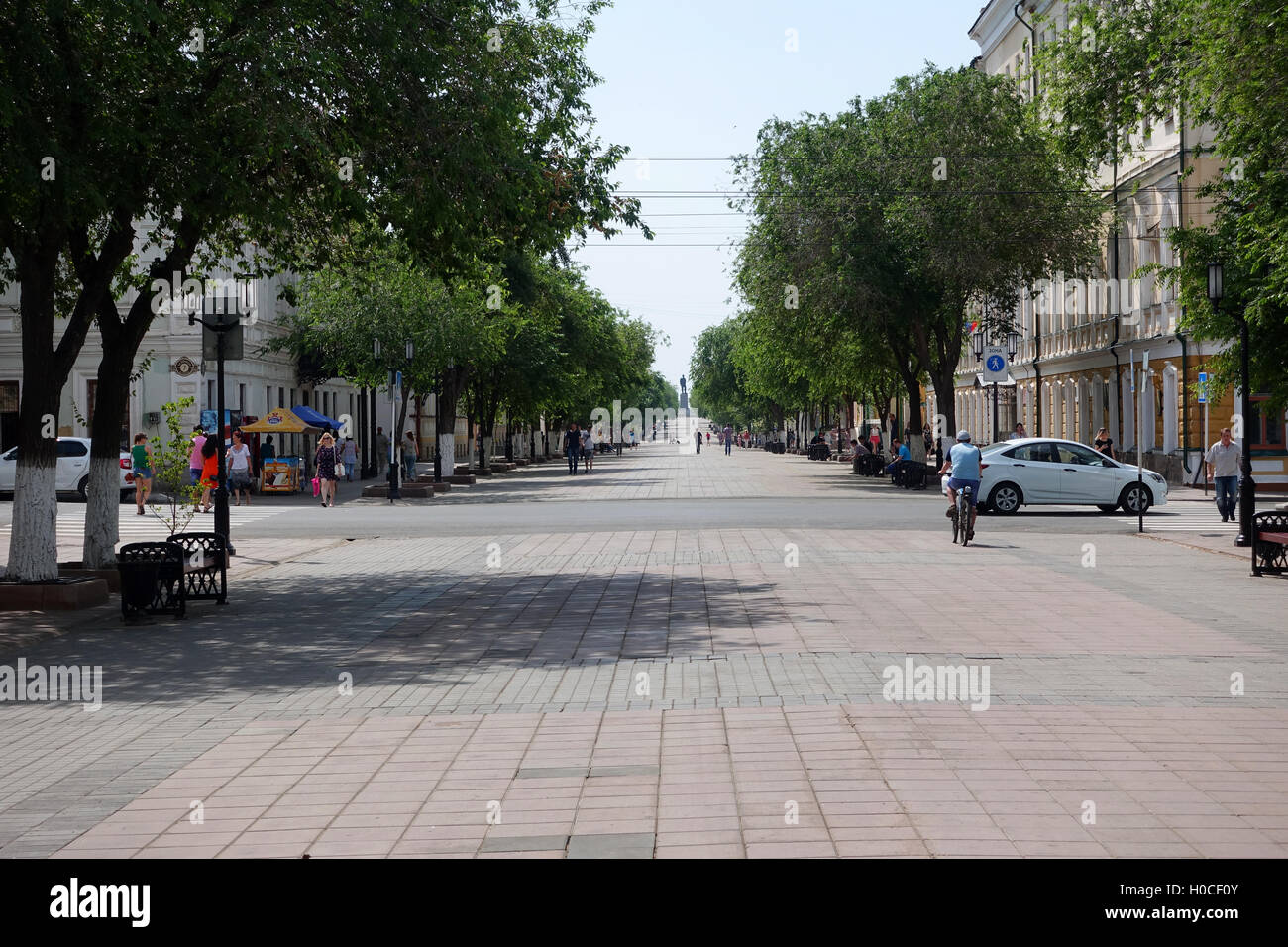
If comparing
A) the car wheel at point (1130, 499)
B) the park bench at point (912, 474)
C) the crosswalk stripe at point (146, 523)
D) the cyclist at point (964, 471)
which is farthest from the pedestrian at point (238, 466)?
the car wheel at point (1130, 499)

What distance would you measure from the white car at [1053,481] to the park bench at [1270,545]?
498 inches

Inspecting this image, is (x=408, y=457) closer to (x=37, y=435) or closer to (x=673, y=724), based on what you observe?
(x=37, y=435)

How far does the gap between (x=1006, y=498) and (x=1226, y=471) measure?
488 centimetres

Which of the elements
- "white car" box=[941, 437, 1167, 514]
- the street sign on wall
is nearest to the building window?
the street sign on wall

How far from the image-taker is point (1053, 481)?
3016 cm

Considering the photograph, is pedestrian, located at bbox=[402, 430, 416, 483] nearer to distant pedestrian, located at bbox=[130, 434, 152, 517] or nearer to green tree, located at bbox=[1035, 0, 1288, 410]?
distant pedestrian, located at bbox=[130, 434, 152, 517]

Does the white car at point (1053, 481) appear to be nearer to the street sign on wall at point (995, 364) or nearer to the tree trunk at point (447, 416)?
the street sign on wall at point (995, 364)

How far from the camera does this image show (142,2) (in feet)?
Answer: 43.2

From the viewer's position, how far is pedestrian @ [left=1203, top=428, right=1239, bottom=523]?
26.1 meters

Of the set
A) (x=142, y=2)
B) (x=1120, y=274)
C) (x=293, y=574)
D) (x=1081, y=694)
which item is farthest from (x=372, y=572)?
(x=1120, y=274)

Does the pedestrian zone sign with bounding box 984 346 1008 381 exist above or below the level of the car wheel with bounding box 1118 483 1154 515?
above

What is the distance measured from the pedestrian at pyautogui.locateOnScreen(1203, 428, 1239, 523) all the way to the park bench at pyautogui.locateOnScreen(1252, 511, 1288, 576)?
8990mm

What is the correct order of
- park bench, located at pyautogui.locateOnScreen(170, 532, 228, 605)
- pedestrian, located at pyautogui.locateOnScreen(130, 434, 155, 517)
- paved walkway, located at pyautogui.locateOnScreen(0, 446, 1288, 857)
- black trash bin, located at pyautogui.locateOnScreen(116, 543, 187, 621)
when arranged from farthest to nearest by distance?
pedestrian, located at pyautogui.locateOnScreen(130, 434, 155, 517) → park bench, located at pyautogui.locateOnScreen(170, 532, 228, 605) → black trash bin, located at pyautogui.locateOnScreen(116, 543, 187, 621) → paved walkway, located at pyautogui.locateOnScreen(0, 446, 1288, 857)

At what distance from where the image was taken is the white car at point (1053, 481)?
3003 centimetres
